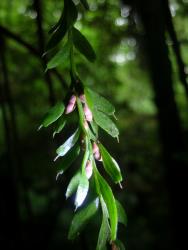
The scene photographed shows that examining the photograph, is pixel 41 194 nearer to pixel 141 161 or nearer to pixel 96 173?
pixel 141 161

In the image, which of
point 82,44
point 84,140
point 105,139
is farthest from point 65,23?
point 105,139

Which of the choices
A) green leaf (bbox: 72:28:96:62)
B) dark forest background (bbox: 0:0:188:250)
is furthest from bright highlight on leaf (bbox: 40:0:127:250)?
dark forest background (bbox: 0:0:188:250)

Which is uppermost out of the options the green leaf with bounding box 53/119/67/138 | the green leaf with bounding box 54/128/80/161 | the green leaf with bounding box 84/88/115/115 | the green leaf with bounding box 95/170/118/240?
the green leaf with bounding box 84/88/115/115

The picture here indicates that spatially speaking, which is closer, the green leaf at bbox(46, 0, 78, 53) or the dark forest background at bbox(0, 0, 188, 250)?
the green leaf at bbox(46, 0, 78, 53)

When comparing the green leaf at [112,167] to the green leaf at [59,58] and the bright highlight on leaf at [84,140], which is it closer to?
the bright highlight on leaf at [84,140]

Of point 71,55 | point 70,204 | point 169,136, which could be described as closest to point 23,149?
point 70,204

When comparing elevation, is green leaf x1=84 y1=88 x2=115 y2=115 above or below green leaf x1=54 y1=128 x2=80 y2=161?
above

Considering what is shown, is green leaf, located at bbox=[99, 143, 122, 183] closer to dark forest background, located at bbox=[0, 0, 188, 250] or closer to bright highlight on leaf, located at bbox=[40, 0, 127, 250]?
bright highlight on leaf, located at bbox=[40, 0, 127, 250]
